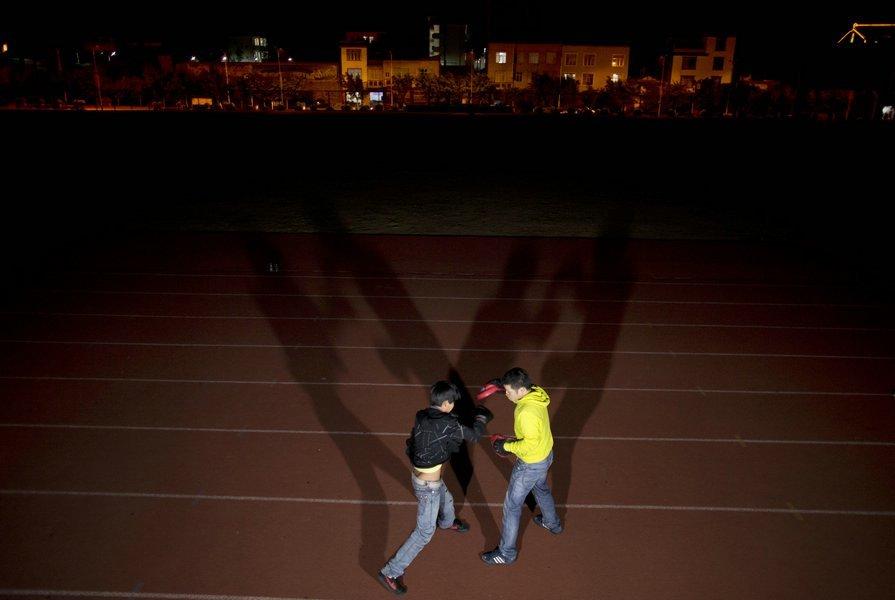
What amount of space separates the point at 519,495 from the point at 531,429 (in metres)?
0.48

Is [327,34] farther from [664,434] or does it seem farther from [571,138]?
[664,434]

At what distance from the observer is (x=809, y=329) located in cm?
764

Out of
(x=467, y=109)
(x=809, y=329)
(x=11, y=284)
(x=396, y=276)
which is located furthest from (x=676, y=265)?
(x=467, y=109)

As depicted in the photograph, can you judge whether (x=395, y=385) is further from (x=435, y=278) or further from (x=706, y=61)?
(x=706, y=61)

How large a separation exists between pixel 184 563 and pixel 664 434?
3.91m

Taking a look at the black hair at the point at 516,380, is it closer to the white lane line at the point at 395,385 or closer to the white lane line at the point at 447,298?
the white lane line at the point at 395,385

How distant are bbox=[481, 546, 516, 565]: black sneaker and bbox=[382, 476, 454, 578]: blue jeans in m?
0.51

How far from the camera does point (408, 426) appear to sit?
5281 millimetres

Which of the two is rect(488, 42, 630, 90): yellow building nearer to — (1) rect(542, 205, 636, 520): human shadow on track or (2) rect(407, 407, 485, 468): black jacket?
(1) rect(542, 205, 636, 520): human shadow on track

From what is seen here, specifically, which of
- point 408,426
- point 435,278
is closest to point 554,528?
point 408,426

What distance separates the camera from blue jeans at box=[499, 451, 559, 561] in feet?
11.4

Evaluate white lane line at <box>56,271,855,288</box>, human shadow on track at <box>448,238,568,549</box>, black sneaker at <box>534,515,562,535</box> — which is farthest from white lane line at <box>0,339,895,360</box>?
black sneaker at <box>534,515,562,535</box>

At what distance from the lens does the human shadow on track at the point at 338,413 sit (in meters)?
4.09

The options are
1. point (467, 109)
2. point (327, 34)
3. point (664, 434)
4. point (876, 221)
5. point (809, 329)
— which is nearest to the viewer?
point (664, 434)
